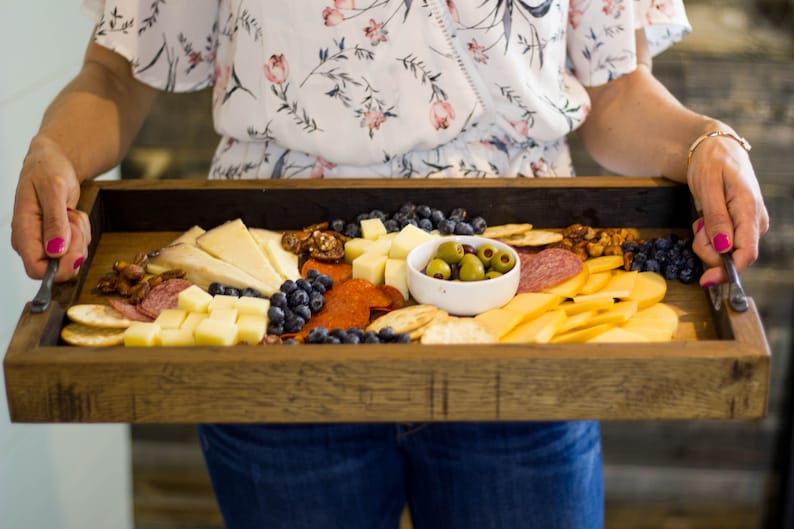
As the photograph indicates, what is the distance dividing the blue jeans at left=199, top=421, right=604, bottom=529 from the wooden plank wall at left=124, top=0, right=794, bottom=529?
124 centimetres

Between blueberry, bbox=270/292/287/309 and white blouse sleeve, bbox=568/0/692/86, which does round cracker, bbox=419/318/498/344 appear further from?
white blouse sleeve, bbox=568/0/692/86

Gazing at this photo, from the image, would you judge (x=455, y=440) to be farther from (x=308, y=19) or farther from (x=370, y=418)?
(x=308, y=19)

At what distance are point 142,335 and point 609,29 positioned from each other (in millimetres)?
844

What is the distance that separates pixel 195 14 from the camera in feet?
4.66

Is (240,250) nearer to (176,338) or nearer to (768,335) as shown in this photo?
(176,338)

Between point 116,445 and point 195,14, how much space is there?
1.48m

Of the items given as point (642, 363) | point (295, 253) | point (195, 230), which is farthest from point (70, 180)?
point (642, 363)

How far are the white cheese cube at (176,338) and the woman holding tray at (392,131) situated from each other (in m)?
0.20

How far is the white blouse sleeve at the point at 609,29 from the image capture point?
1.41 meters

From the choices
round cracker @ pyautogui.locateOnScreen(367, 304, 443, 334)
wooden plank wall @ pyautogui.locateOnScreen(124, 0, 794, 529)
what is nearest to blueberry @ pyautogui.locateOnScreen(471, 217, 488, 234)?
round cracker @ pyautogui.locateOnScreen(367, 304, 443, 334)

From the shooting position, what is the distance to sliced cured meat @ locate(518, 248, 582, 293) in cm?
119

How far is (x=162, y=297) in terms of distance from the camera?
1.17 m

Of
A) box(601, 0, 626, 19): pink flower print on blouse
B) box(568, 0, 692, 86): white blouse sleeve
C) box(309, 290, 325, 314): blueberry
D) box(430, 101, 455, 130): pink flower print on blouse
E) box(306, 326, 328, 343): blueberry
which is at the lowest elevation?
box(309, 290, 325, 314): blueberry

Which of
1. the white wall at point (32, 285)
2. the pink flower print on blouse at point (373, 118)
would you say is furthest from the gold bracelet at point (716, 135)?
the white wall at point (32, 285)
